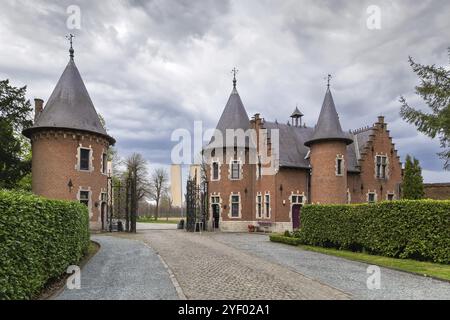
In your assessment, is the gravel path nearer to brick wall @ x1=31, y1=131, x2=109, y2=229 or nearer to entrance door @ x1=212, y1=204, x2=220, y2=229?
brick wall @ x1=31, y1=131, x2=109, y2=229

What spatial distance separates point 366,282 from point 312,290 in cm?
213

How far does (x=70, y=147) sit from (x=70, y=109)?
2900mm

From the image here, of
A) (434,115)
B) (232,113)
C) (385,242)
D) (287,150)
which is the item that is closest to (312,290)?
(385,242)

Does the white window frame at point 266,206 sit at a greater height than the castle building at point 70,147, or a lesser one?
lesser

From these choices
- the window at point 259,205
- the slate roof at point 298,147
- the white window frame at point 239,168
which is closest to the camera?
the slate roof at point 298,147

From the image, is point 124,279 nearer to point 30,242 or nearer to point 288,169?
point 30,242

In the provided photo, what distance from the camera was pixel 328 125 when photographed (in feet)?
93.2

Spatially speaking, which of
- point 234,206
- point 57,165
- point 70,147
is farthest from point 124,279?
point 234,206

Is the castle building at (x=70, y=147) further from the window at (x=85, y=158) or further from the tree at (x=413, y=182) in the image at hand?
the tree at (x=413, y=182)

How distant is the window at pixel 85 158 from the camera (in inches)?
1032

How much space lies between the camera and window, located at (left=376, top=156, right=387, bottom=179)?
32.3m

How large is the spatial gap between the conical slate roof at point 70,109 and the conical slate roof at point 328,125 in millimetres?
16986

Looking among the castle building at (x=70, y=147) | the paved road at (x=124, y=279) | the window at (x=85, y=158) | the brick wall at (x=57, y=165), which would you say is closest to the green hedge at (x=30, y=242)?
the paved road at (x=124, y=279)

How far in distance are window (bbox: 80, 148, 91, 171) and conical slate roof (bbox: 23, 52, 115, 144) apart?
1589mm
